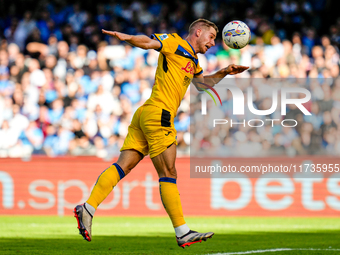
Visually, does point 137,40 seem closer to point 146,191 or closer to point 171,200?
point 171,200

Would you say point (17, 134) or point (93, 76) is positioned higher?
point (93, 76)

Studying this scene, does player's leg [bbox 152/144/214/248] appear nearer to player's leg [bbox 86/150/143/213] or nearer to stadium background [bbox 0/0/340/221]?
player's leg [bbox 86/150/143/213]

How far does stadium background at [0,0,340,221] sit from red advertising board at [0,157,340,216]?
0.02 meters

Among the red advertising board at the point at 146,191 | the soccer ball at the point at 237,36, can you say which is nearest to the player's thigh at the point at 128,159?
the soccer ball at the point at 237,36

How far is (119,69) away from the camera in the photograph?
14227 millimetres

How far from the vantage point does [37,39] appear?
15.1 meters

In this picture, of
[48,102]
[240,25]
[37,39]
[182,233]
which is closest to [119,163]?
[182,233]

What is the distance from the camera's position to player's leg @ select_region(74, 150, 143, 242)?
18.9ft

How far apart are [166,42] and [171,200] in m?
1.79

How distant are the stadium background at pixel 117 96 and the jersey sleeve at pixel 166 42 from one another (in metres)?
6.25

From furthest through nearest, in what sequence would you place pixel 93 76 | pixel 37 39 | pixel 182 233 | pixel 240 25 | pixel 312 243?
pixel 37 39
pixel 93 76
pixel 312 243
pixel 240 25
pixel 182 233

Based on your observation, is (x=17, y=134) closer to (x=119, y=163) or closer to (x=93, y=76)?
(x=93, y=76)

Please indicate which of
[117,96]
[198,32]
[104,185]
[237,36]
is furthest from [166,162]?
[117,96]

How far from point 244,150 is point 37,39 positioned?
689cm
